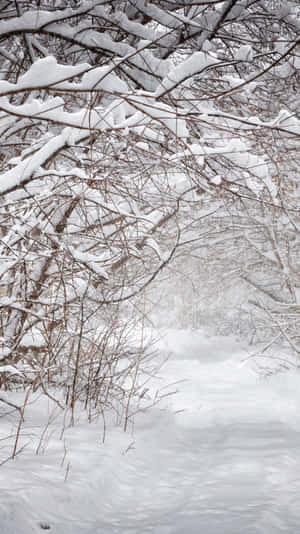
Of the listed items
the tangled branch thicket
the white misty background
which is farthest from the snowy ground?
the tangled branch thicket

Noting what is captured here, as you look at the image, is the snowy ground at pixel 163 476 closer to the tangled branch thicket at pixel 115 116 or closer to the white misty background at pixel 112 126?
the white misty background at pixel 112 126

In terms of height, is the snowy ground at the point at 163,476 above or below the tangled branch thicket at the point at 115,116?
below

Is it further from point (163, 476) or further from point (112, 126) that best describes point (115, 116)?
point (163, 476)

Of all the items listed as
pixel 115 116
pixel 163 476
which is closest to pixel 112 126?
pixel 115 116

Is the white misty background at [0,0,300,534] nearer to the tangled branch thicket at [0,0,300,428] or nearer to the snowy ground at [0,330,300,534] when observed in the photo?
the tangled branch thicket at [0,0,300,428]

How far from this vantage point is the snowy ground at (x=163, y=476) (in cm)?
165

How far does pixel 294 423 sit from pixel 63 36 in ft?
10.8

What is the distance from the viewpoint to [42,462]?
6.97 ft

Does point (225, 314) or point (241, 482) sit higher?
point (225, 314)

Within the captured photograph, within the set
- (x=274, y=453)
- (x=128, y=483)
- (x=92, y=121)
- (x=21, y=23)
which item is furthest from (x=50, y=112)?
(x=274, y=453)

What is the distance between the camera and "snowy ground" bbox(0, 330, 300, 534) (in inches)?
65.0

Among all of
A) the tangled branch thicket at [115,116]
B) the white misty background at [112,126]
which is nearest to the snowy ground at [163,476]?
the white misty background at [112,126]

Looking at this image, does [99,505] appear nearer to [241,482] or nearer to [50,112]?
[241,482]

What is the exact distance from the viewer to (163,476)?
7.76 ft
